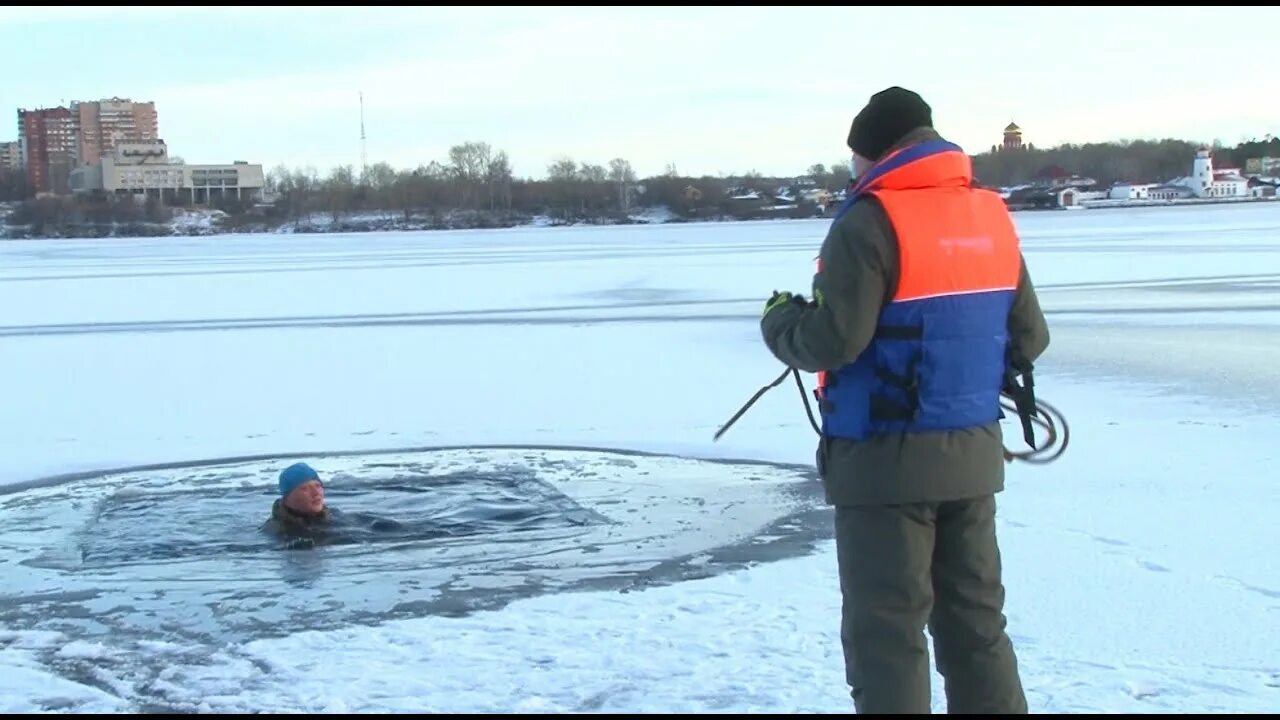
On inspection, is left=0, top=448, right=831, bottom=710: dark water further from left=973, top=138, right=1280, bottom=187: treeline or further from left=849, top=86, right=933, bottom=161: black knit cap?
left=973, top=138, right=1280, bottom=187: treeline

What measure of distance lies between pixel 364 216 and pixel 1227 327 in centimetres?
8652

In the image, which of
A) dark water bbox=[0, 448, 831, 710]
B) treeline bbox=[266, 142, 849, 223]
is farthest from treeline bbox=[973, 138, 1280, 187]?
dark water bbox=[0, 448, 831, 710]

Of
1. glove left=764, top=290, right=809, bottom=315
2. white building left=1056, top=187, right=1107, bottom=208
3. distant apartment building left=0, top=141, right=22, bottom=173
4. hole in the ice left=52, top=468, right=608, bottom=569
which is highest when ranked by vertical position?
distant apartment building left=0, top=141, right=22, bottom=173

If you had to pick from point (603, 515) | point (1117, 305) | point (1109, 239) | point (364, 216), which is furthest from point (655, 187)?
point (603, 515)

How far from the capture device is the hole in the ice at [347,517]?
6.32m

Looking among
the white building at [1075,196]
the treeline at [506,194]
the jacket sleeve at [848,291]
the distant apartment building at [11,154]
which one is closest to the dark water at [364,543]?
the jacket sleeve at [848,291]

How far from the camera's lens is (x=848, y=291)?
3.09 meters

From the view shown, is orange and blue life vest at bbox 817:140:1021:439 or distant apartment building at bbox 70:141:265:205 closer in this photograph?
orange and blue life vest at bbox 817:140:1021:439

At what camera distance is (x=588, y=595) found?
524cm

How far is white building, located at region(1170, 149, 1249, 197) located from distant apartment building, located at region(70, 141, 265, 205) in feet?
266

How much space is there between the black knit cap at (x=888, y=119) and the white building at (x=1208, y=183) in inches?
4335

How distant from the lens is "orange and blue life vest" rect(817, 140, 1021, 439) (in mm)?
3139

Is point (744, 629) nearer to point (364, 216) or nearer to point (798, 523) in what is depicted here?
point (798, 523)

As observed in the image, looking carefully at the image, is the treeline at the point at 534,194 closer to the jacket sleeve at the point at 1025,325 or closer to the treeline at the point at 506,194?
the treeline at the point at 506,194
